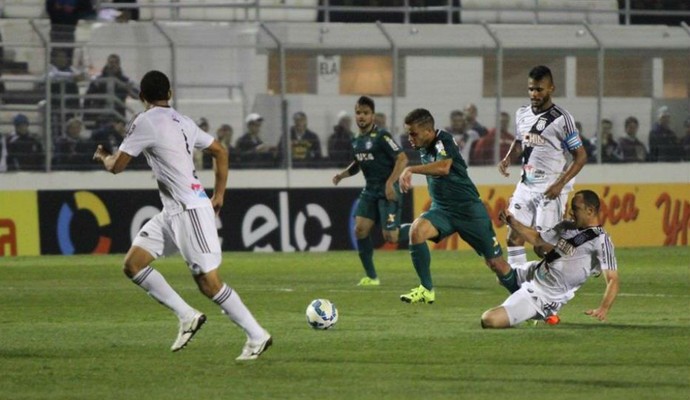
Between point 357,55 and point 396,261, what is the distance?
5.46 m

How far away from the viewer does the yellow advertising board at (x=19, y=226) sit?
74.5ft

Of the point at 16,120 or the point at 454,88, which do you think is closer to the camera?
the point at 16,120

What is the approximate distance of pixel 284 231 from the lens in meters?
23.7

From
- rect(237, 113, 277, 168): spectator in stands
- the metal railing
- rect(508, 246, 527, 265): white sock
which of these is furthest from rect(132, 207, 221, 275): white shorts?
the metal railing

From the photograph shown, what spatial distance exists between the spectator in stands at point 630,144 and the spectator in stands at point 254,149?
6220mm

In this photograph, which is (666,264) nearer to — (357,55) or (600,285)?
(600,285)

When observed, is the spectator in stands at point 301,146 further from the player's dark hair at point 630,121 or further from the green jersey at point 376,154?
the green jersey at point 376,154

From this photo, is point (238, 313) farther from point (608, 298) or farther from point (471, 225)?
point (471, 225)

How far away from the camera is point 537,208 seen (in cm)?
1422

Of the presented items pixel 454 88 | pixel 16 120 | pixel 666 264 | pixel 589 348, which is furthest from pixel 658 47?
pixel 589 348

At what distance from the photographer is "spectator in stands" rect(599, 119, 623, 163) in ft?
85.3

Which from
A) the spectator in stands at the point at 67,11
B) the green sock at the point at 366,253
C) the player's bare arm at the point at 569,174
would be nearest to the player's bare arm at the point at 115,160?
the player's bare arm at the point at 569,174

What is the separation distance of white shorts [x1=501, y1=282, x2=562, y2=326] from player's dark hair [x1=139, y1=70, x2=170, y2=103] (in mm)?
3264

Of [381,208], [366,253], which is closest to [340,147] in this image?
[381,208]
